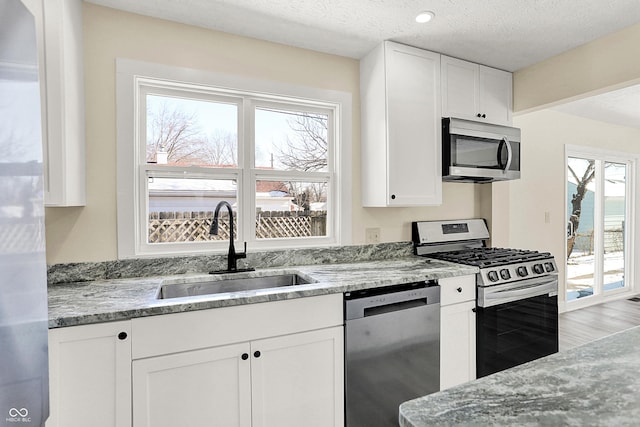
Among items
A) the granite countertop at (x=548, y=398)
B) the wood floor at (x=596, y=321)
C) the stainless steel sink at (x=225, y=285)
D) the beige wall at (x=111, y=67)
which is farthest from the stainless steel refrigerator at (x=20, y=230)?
the wood floor at (x=596, y=321)

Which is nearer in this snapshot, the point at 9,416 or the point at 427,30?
the point at 9,416

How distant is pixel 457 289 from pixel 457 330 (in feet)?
0.82

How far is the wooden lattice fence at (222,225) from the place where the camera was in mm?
2098

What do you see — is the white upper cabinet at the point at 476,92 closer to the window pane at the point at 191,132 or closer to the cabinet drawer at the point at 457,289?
the cabinet drawer at the point at 457,289

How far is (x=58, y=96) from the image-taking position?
1509 millimetres

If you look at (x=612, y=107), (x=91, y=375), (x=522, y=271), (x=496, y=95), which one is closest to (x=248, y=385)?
(x=91, y=375)

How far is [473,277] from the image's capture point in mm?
2162

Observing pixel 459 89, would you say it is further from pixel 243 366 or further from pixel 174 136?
pixel 243 366

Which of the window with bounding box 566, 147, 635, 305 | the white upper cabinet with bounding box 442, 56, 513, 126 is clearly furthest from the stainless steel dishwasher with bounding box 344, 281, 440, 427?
the window with bounding box 566, 147, 635, 305

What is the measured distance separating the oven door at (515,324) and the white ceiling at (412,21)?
1658 mm

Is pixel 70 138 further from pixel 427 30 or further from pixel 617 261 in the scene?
pixel 617 261

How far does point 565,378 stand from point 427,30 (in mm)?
2142

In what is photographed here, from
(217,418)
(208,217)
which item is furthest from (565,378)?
(208,217)

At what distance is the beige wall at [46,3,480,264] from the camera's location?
6.07ft
